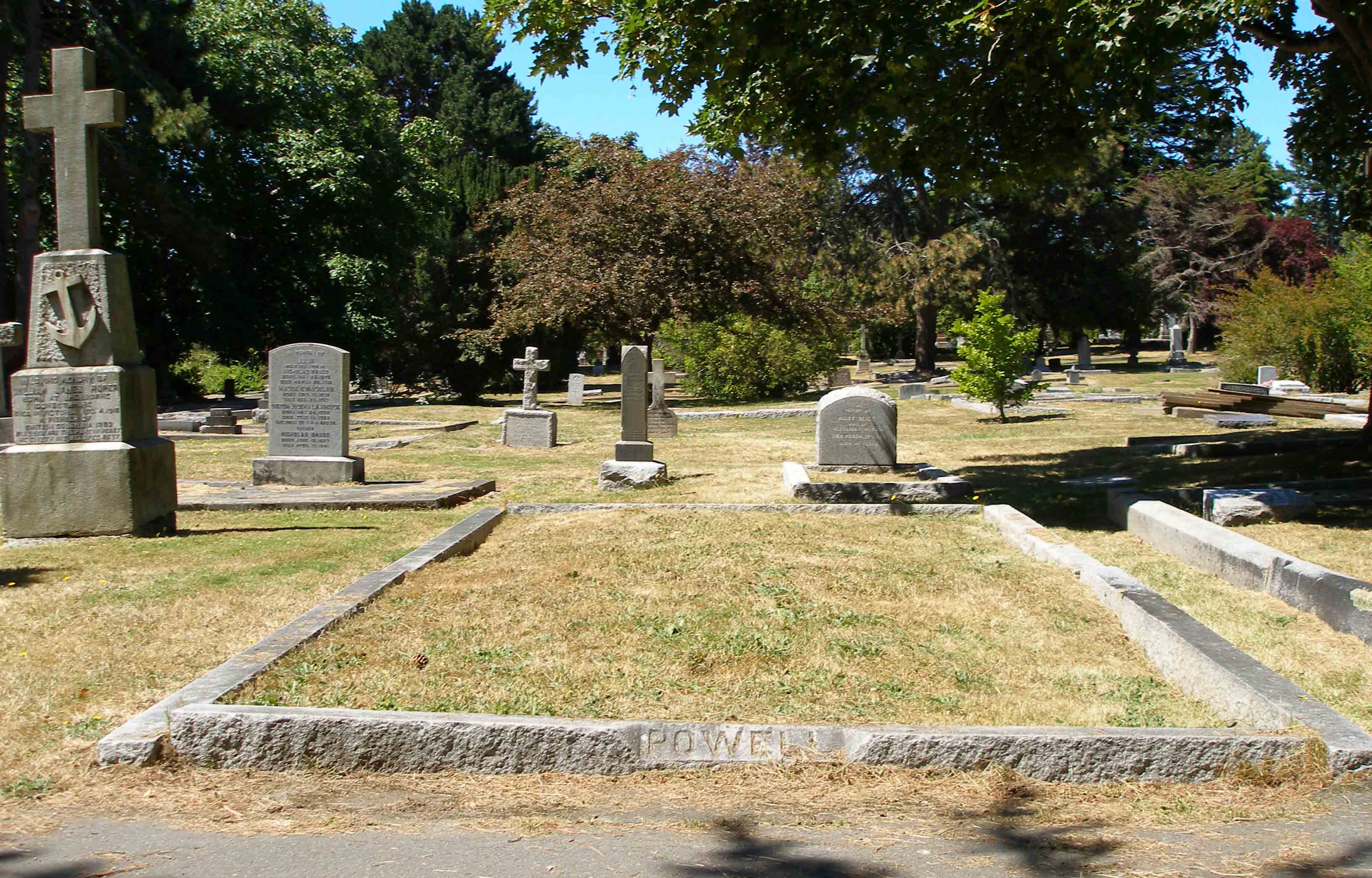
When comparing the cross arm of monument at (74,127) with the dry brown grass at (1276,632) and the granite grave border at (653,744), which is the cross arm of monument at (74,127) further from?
the dry brown grass at (1276,632)

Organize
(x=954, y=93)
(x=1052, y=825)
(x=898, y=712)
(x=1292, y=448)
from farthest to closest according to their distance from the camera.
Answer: (x=1292, y=448) < (x=954, y=93) < (x=898, y=712) < (x=1052, y=825)

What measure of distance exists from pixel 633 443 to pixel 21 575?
765 centimetres

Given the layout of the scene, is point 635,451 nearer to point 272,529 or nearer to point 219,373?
point 272,529

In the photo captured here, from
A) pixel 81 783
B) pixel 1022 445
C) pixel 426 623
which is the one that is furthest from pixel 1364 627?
pixel 1022 445

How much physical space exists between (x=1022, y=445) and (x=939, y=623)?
12566 millimetres

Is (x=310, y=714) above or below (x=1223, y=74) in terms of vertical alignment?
below

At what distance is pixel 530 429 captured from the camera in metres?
18.5

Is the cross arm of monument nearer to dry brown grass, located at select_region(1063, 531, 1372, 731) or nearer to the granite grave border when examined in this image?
the granite grave border

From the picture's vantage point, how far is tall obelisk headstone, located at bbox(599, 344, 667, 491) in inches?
521

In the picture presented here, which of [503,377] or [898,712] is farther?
[503,377]

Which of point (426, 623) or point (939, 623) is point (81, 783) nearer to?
point (426, 623)

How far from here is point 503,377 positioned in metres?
36.8

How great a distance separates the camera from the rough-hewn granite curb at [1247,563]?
6.25 metres

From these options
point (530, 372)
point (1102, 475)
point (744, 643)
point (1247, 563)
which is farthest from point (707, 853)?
point (530, 372)
